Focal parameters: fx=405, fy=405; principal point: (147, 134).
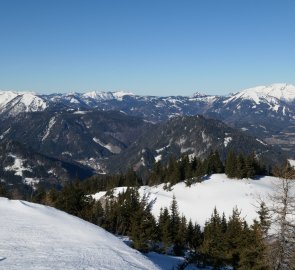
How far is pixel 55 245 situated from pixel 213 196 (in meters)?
82.7

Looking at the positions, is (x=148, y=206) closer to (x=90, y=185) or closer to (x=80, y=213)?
(x=80, y=213)

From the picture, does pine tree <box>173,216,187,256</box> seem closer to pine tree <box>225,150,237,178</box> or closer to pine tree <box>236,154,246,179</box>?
pine tree <box>236,154,246,179</box>

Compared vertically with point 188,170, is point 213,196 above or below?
below

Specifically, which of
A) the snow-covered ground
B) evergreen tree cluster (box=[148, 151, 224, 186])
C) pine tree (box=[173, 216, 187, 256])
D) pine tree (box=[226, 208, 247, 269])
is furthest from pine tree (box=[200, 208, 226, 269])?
evergreen tree cluster (box=[148, 151, 224, 186])

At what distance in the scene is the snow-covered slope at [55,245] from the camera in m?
→ 21.9

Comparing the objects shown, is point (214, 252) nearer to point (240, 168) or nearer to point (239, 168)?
point (239, 168)

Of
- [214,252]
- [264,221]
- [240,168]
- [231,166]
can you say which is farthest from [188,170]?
[264,221]

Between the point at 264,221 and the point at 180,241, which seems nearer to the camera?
the point at 264,221

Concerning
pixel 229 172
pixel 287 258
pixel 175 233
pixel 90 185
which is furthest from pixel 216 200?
pixel 287 258

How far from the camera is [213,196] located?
10488 cm

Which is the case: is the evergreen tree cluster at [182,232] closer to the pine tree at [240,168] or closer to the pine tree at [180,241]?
the pine tree at [180,241]

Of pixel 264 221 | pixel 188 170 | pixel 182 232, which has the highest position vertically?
pixel 188 170

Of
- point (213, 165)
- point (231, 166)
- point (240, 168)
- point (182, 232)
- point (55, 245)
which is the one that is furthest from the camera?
point (213, 165)

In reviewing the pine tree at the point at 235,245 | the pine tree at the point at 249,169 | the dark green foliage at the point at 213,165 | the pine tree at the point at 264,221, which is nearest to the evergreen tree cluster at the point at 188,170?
the dark green foliage at the point at 213,165
